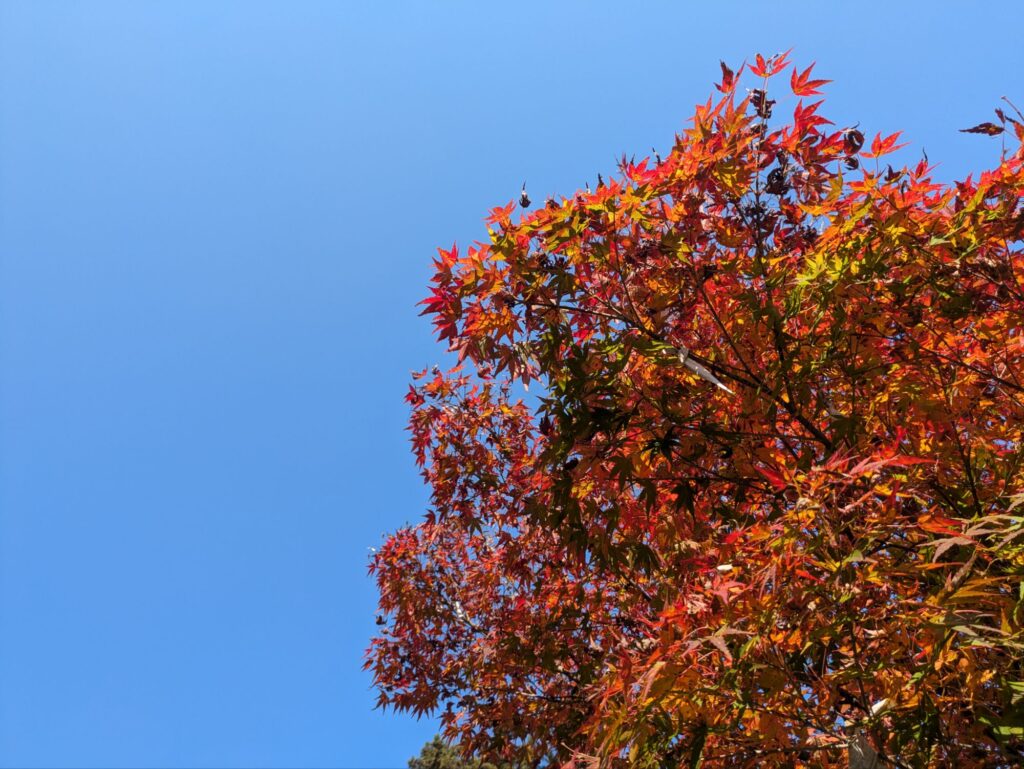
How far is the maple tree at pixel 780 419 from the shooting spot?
2.46m

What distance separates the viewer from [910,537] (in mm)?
2922

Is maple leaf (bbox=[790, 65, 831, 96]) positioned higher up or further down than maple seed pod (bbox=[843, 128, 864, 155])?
higher up

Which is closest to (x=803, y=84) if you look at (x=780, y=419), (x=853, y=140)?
(x=853, y=140)

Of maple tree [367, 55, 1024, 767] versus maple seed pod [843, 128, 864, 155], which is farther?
maple seed pod [843, 128, 864, 155]

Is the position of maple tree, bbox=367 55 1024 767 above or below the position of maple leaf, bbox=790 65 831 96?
below

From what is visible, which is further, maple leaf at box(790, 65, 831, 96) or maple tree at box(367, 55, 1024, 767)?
maple leaf at box(790, 65, 831, 96)

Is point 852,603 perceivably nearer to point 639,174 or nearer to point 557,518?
point 557,518

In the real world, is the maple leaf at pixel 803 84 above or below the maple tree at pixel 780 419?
above

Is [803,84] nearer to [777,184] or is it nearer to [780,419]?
[777,184]

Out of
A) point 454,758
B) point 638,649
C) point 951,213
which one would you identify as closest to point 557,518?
point 638,649

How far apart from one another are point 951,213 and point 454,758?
18006 millimetres

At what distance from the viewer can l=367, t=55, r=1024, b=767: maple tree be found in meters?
2.46

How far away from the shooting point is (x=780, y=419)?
3467 millimetres

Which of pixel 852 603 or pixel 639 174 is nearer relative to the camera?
pixel 852 603
